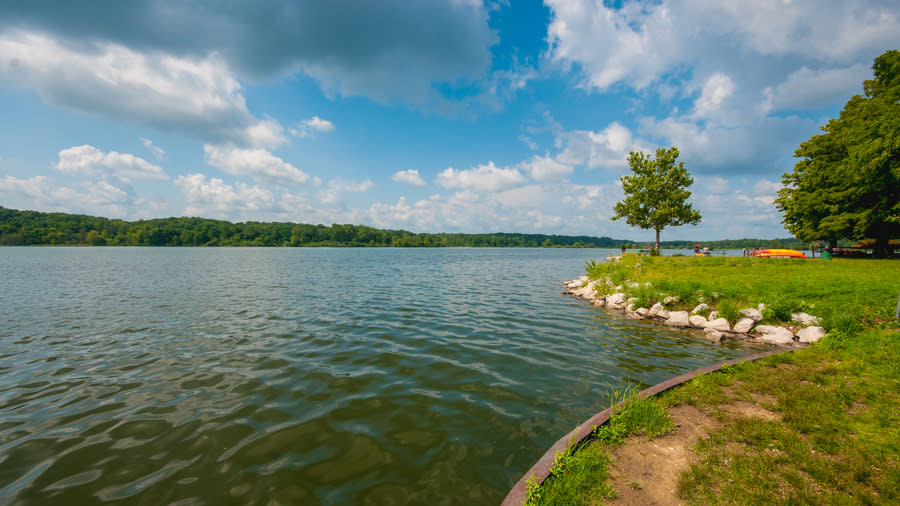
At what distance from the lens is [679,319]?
499 inches

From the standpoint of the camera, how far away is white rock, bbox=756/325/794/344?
10.2m

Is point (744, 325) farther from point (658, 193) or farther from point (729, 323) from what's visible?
point (658, 193)

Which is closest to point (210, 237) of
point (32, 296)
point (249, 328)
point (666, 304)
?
point (32, 296)

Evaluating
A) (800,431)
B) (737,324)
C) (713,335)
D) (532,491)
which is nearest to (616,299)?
(737,324)

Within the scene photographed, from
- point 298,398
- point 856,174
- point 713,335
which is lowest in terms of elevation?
point 298,398

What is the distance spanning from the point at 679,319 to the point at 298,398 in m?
13.7

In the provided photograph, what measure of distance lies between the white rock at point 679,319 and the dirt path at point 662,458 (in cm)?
842

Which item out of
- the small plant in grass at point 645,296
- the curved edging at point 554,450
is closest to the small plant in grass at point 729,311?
the small plant in grass at point 645,296

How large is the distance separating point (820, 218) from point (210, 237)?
183 meters

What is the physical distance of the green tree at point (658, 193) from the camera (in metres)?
32.9

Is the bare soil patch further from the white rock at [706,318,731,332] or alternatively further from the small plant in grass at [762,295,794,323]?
the small plant in grass at [762,295,794,323]

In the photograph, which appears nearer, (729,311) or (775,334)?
(775,334)

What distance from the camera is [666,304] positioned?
1441cm

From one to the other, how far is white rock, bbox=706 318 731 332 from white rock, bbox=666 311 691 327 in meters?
Answer: 0.72
